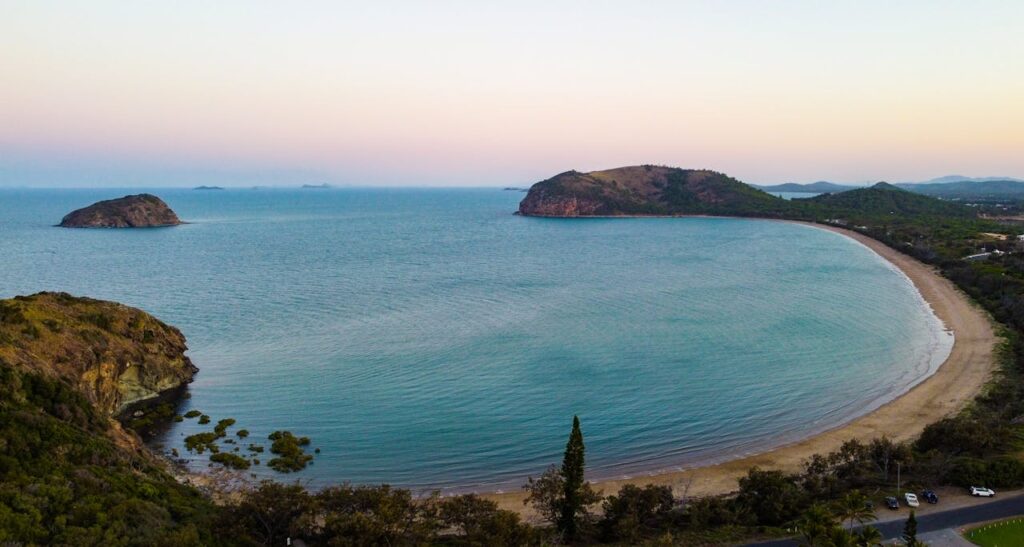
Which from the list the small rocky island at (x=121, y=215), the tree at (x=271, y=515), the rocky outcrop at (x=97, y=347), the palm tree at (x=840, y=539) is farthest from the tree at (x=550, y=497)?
the small rocky island at (x=121, y=215)

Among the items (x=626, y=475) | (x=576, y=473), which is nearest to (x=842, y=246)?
(x=626, y=475)

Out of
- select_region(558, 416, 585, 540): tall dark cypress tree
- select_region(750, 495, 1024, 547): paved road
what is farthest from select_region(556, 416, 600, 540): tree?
select_region(750, 495, 1024, 547): paved road

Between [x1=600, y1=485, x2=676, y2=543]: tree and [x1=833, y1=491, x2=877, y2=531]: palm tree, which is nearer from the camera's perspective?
[x1=833, y1=491, x2=877, y2=531]: palm tree

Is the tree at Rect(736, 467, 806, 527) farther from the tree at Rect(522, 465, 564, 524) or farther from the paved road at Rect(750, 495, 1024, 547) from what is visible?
the tree at Rect(522, 465, 564, 524)

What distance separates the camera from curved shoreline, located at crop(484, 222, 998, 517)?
3499 cm

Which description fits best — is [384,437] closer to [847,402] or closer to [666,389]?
[666,389]

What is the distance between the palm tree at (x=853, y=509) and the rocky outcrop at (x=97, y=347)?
4062 cm

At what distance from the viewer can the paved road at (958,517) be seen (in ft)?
91.9

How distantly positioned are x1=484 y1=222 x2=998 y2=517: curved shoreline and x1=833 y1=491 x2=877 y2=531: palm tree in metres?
6.90

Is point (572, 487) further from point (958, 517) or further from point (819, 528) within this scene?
point (958, 517)

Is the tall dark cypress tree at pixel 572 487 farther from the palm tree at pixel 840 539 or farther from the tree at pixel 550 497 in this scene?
the palm tree at pixel 840 539

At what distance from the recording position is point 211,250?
13075 cm

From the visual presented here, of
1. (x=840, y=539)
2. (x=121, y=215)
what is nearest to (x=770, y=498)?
(x=840, y=539)

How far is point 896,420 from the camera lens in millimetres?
43688
